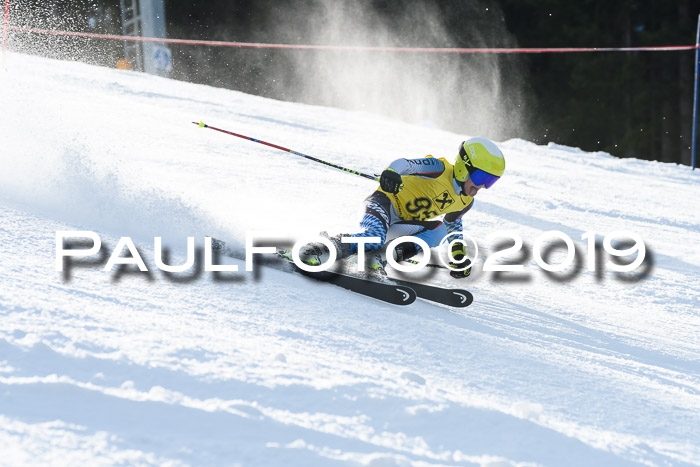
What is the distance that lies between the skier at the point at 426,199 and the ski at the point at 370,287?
0.46ft

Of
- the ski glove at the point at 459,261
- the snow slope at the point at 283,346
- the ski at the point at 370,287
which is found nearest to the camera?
the snow slope at the point at 283,346

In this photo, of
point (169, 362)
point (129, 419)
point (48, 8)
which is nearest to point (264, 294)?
point (169, 362)

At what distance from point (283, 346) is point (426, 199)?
5.94ft

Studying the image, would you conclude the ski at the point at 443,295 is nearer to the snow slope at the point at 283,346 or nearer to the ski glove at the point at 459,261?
the snow slope at the point at 283,346

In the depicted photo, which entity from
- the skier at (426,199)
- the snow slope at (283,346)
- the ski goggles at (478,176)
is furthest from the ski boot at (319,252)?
the ski goggles at (478,176)

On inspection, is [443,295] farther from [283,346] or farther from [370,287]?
[283,346]

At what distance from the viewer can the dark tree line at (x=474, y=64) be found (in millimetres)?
21234

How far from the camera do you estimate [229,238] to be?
4188 millimetres

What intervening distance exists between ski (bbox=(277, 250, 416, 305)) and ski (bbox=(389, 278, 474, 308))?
0.68 ft

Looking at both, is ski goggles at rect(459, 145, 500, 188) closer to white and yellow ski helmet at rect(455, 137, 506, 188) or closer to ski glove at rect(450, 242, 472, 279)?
white and yellow ski helmet at rect(455, 137, 506, 188)

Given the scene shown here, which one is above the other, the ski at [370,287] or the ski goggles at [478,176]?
the ski goggles at [478,176]

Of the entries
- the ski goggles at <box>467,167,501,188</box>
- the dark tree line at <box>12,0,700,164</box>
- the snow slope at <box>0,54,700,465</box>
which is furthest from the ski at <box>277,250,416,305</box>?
the dark tree line at <box>12,0,700,164</box>

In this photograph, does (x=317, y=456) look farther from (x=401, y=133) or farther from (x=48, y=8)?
(x=48, y=8)

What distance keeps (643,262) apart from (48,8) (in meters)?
19.0
